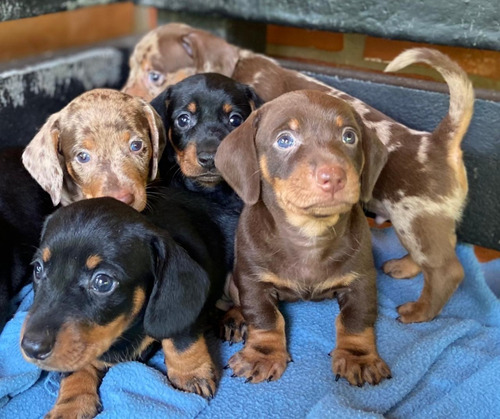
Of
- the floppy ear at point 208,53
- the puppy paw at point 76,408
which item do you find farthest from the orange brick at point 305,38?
the puppy paw at point 76,408

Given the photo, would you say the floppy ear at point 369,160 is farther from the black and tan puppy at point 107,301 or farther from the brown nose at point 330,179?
the black and tan puppy at point 107,301

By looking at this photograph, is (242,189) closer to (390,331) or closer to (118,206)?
(118,206)

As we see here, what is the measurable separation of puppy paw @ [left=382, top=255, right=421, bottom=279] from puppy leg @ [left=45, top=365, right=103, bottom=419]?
2086 millimetres

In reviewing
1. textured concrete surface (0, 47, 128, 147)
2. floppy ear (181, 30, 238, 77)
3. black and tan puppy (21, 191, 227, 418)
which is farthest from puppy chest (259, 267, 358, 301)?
textured concrete surface (0, 47, 128, 147)

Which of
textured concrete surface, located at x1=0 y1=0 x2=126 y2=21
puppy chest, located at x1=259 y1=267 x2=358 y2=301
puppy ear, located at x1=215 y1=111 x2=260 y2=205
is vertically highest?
textured concrete surface, located at x1=0 y1=0 x2=126 y2=21

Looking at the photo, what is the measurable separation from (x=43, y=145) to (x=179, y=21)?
2.81 m

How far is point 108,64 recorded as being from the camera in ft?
19.0

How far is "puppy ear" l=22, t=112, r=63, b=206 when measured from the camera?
3.67 m

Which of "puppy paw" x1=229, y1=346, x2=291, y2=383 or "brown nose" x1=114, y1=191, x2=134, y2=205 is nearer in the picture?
"puppy paw" x1=229, y1=346, x2=291, y2=383

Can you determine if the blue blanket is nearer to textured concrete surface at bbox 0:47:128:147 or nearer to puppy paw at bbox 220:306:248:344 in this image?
puppy paw at bbox 220:306:248:344

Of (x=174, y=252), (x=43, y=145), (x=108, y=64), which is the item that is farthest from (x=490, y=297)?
(x=108, y=64)

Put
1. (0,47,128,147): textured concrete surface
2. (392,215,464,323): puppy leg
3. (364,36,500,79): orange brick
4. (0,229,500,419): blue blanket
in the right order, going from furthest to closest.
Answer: (364,36,500,79): orange brick < (0,47,128,147): textured concrete surface < (392,215,464,323): puppy leg < (0,229,500,419): blue blanket

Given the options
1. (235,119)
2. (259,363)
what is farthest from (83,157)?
(259,363)

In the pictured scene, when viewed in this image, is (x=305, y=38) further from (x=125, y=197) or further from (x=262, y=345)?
(x=262, y=345)
